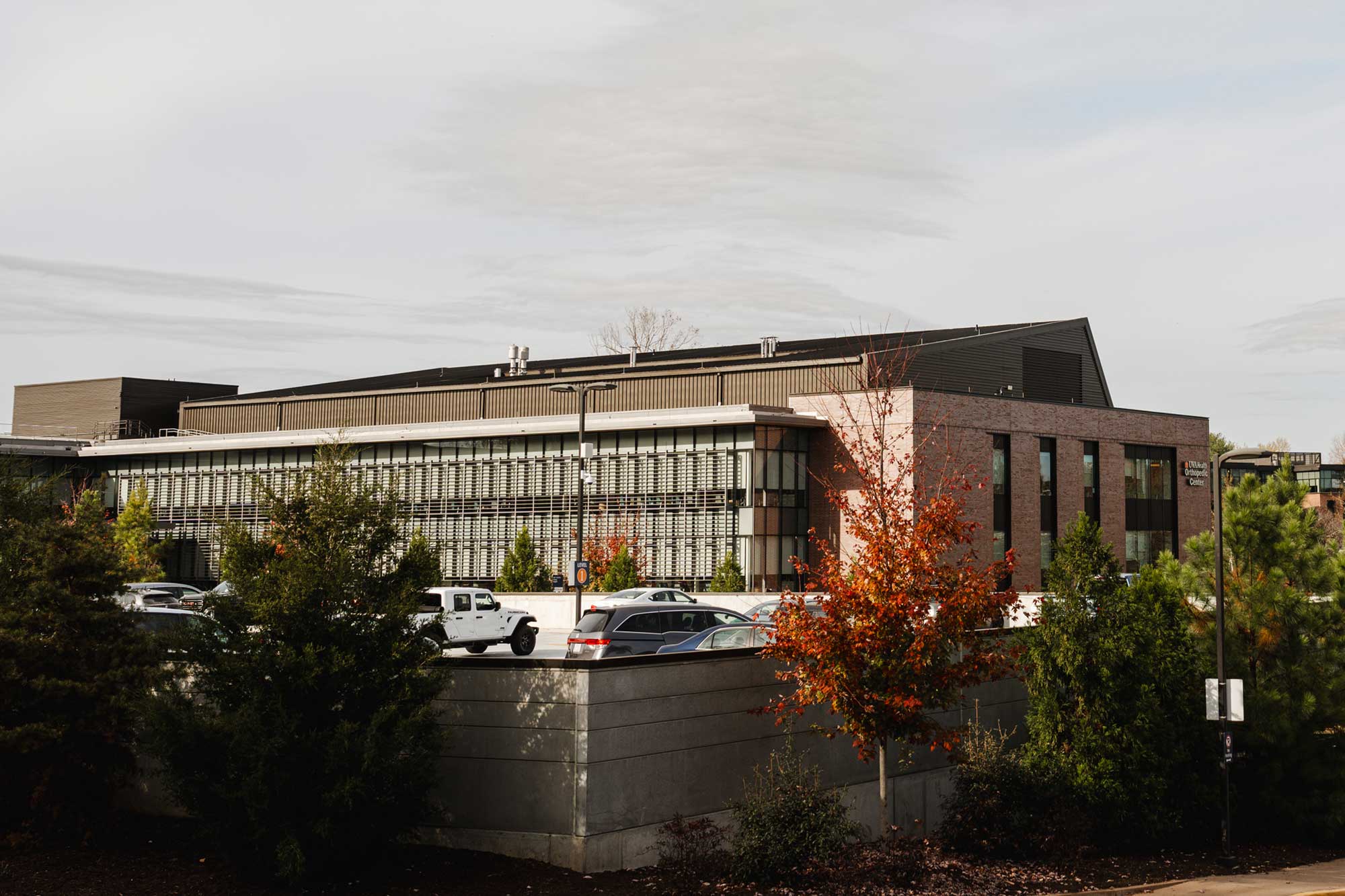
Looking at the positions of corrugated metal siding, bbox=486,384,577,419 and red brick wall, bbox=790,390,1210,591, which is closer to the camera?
red brick wall, bbox=790,390,1210,591

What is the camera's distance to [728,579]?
50125 mm

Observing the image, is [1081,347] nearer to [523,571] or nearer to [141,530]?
[523,571]

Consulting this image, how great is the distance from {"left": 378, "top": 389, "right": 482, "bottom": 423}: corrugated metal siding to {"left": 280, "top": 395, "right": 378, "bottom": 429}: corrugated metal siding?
788 millimetres

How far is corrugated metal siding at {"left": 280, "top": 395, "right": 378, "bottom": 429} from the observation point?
66.5 meters

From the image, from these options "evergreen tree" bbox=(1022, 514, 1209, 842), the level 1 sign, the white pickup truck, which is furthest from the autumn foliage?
the white pickup truck

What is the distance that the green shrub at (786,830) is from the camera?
45.8ft

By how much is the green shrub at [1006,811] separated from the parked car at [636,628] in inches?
416

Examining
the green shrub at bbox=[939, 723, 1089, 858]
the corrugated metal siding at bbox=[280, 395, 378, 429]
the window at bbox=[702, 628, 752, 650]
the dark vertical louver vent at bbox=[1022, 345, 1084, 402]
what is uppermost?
the dark vertical louver vent at bbox=[1022, 345, 1084, 402]

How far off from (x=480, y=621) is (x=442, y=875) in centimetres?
2124

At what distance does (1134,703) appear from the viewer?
18.2 m

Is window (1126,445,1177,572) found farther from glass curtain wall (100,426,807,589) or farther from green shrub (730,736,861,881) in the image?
green shrub (730,736,861,881)

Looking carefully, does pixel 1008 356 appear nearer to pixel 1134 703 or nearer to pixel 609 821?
pixel 1134 703

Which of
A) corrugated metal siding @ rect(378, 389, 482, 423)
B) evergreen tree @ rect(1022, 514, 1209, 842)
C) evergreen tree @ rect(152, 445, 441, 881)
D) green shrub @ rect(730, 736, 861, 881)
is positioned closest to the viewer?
evergreen tree @ rect(152, 445, 441, 881)

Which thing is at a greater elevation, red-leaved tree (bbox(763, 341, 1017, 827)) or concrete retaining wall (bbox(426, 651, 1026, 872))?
red-leaved tree (bbox(763, 341, 1017, 827))
